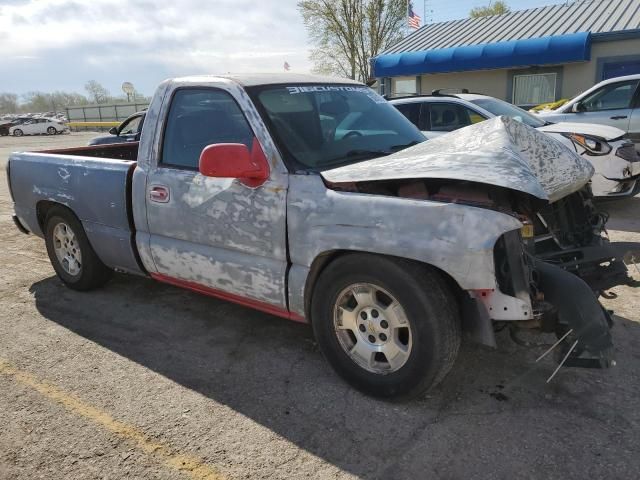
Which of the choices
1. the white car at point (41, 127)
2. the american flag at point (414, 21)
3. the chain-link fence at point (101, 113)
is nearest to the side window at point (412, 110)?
the american flag at point (414, 21)

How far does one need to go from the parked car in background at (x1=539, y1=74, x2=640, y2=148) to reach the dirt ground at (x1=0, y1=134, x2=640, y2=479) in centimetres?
555

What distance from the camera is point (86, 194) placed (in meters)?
4.47

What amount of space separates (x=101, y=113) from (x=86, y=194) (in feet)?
151

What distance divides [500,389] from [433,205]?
1.29 m

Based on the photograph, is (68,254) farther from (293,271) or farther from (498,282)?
(498,282)

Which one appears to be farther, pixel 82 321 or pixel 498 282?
pixel 82 321

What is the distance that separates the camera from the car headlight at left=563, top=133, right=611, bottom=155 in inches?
274

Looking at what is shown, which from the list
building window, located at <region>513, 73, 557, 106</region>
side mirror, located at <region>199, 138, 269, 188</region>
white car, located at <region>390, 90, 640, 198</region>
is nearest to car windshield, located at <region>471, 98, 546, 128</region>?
white car, located at <region>390, 90, 640, 198</region>

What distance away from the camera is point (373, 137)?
379cm

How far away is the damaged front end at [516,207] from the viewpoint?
264 cm

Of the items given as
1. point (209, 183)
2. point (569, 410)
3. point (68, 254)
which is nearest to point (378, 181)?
point (209, 183)

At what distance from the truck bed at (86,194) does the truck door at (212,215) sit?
34 cm

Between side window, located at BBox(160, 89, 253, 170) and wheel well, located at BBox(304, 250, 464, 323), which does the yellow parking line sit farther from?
side window, located at BBox(160, 89, 253, 170)

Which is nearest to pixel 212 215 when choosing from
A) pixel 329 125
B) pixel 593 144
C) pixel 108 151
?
pixel 329 125
